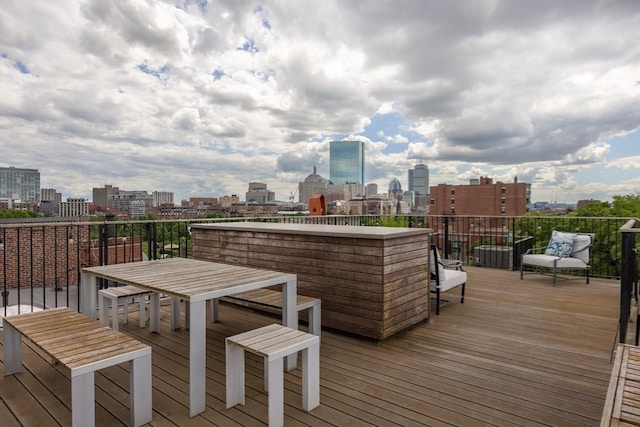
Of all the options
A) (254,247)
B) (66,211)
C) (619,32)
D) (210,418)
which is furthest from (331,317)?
(66,211)

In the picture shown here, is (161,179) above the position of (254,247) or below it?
above

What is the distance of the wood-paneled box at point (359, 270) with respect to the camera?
3.43m

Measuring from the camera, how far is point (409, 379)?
8.96ft

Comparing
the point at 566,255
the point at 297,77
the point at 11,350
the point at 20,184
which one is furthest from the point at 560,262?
the point at 20,184

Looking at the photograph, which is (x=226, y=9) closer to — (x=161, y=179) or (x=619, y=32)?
(x=619, y=32)

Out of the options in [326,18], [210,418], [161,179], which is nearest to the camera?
[210,418]

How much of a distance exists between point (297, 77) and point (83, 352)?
10494 mm

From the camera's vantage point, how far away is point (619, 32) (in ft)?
29.5

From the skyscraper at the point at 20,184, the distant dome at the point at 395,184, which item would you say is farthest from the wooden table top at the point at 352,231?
the distant dome at the point at 395,184

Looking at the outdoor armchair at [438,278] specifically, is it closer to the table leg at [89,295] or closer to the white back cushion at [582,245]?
the white back cushion at [582,245]

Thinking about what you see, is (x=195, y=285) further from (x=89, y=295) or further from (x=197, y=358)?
(x=89, y=295)

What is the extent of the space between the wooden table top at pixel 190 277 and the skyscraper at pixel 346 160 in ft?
72.6

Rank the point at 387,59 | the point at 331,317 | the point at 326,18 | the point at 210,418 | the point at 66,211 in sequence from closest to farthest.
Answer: the point at 210,418 → the point at 331,317 → the point at 326,18 → the point at 387,59 → the point at 66,211

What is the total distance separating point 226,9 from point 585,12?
25.5ft
